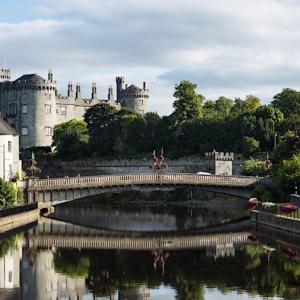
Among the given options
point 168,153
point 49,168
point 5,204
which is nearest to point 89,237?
point 5,204

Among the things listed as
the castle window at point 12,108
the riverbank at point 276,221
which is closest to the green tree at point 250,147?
the riverbank at point 276,221

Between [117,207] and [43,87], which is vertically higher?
[43,87]

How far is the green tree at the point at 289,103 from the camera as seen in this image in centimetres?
10838

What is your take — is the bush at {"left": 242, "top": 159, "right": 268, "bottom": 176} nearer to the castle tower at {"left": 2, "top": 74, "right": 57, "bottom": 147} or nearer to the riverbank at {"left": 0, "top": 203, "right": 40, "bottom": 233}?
the riverbank at {"left": 0, "top": 203, "right": 40, "bottom": 233}

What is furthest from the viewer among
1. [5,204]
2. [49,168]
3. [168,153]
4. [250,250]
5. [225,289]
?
[49,168]

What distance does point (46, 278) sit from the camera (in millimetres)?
41031

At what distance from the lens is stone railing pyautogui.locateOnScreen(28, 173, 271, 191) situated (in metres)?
71.9

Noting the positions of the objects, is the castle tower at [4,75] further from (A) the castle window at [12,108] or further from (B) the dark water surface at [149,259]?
(B) the dark water surface at [149,259]

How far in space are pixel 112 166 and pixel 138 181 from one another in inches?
1568

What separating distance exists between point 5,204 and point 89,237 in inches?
412

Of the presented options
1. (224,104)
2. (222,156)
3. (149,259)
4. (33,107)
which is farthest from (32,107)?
(149,259)

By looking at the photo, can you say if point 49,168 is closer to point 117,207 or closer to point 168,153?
point 168,153

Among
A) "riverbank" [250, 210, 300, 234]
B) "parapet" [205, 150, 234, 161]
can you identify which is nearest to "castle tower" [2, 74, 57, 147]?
"parapet" [205, 150, 234, 161]

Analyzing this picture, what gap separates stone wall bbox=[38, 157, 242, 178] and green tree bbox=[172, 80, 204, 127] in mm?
7113
